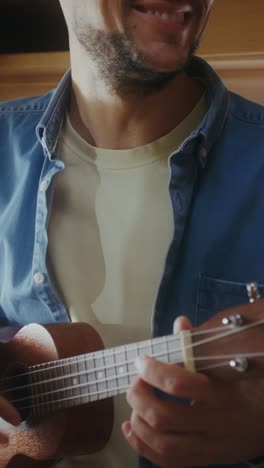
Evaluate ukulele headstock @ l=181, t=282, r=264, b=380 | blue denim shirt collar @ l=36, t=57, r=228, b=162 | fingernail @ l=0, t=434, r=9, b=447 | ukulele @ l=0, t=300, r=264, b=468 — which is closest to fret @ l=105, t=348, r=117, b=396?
ukulele @ l=0, t=300, r=264, b=468

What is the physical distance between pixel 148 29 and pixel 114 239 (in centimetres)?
27

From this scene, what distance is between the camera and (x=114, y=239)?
0.95m

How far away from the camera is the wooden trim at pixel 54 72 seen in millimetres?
1285

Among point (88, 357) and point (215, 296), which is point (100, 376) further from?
point (215, 296)

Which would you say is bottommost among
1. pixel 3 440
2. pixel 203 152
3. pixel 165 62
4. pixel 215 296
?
pixel 3 440

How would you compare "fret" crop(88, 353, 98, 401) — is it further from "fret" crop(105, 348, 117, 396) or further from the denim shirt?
the denim shirt

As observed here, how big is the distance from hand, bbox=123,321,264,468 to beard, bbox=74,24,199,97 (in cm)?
41

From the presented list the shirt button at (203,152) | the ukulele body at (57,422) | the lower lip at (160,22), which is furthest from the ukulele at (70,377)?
the lower lip at (160,22)

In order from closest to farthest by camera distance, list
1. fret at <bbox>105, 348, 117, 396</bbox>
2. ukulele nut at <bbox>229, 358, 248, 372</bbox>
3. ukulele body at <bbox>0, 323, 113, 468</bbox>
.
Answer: ukulele nut at <bbox>229, 358, 248, 372</bbox>, fret at <bbox>105, 348, 117, 396</bbox>, ukulele body at <bbox>0, 323, 113, 468</bbox>

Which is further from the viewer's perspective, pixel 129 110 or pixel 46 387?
pixel 129 110

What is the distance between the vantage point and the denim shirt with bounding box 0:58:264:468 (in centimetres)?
89

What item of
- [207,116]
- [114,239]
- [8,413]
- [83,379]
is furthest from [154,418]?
[207,116]

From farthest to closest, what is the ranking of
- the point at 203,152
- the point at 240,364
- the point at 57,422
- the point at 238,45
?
the point at 238,45
the point at 203,152
the point at 57,422
the point at 240,364

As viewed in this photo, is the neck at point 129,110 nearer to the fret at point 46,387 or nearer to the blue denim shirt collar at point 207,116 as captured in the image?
the blue denim shirt collar at point 207,116
